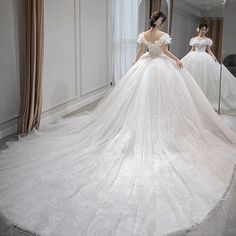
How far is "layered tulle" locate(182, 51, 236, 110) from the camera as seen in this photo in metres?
4.81

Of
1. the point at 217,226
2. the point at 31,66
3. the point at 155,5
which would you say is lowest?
the point at 217,226

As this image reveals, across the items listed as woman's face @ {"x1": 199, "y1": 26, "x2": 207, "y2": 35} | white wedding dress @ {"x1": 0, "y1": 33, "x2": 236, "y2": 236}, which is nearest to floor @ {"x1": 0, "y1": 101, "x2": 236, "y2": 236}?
white wedding dress @ {"x1": 0, "y1": 33, "x2": 236, "y2": 236}

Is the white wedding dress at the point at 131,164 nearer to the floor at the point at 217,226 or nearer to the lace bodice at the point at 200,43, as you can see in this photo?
the floor at the point at 217,226

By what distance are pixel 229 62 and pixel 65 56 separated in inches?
92.6

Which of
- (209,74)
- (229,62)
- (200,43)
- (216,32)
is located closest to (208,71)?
(209,74)

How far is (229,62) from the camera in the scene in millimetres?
4816

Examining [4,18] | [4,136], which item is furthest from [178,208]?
[4,18]

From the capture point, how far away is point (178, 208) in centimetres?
227

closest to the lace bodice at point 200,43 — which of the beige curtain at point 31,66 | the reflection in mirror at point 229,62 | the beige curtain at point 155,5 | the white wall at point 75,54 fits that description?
the reflection in mirror at point 229,62

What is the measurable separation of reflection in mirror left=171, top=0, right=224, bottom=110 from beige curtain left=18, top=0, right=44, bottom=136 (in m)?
2.05

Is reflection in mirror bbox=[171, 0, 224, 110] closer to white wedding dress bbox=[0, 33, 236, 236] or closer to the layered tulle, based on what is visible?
the layered tulle

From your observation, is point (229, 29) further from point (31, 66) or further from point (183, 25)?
point (31, 66)

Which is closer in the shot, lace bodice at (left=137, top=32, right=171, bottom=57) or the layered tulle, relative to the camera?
lace bodice at (left=137, top=32, right=171, bottom=57)

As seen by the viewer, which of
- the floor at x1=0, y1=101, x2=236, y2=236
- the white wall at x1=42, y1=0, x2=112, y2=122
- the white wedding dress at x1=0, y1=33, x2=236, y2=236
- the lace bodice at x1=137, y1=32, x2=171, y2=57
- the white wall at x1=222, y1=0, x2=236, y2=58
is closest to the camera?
the floor at x1=0, y1=101, x2=236, y2=236
